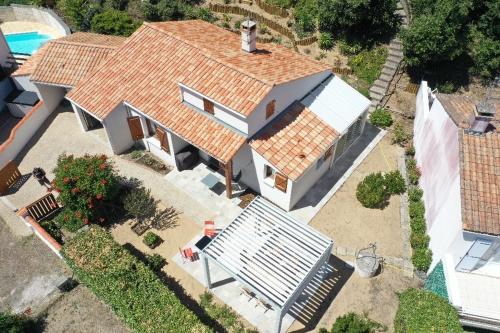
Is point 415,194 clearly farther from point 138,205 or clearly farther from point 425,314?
point 138,205

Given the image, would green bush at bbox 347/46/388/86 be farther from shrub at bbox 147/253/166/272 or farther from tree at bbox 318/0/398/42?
shrub at bbox 147/253/166/272

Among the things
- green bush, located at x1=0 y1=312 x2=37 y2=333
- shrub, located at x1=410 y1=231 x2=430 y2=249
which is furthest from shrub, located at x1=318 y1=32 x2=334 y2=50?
green bush, located at x1=0 y1=312 x2=37 y2=333

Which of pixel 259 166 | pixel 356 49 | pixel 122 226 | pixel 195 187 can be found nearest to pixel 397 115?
pixel 356 49

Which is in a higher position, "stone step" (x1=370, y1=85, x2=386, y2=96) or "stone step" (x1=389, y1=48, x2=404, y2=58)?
"stone step" (x1=389, y1=48, x2=404, y2=58)

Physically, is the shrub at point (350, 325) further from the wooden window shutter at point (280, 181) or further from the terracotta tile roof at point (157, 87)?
the terracotta tile roof at point (157, 87)

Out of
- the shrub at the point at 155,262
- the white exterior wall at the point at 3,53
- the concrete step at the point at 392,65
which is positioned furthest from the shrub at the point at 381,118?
the white exterior wall at the point at 3,53

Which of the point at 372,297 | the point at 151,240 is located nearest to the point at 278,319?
the point at 372,297
